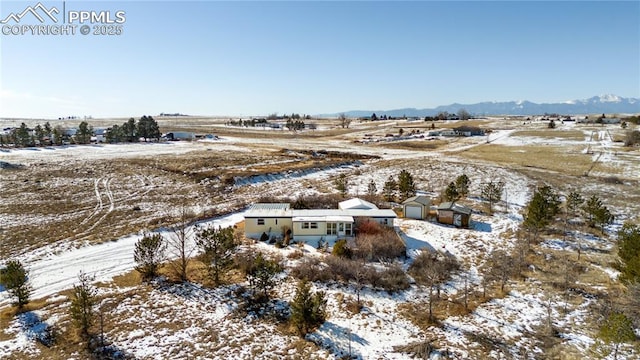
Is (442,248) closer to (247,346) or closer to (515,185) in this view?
(247,346)

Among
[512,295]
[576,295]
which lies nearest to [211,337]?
[512,295]

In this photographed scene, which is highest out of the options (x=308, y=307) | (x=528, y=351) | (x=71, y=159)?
(x=71, y=159)

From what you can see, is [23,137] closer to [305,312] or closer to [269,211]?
[269,211]

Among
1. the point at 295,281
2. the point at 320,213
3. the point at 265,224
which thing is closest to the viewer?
the point at 295,281

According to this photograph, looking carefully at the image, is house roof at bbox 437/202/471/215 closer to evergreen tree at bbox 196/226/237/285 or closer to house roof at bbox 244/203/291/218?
house roof at bbox 244/203/291/218

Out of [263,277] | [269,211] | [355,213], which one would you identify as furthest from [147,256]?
[355,213]
